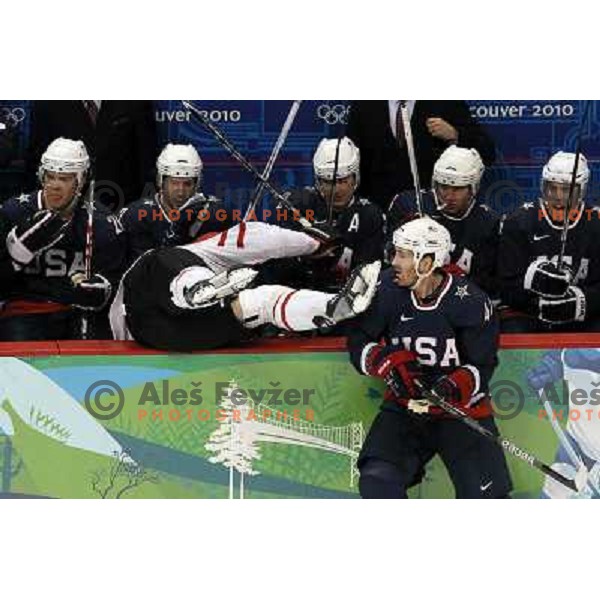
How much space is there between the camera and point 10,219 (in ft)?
27.6

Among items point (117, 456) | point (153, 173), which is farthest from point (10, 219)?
point (117, 456)

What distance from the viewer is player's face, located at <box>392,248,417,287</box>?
7418mm

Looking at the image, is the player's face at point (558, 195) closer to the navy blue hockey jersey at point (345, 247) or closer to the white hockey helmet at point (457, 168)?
the white hockey helmet at point (457, 168)

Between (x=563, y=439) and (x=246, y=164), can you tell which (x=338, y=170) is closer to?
(x=246, y=164)

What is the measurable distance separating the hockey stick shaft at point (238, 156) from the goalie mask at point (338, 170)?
150 mm

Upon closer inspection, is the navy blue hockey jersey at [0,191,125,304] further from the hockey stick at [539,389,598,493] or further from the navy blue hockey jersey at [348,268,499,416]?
the hockey stick at [539,389,598,493]

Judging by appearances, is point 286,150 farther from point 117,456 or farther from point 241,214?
point 117,456

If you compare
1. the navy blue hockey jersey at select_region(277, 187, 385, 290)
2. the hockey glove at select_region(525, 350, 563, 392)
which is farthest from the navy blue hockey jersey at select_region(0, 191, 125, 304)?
the hockey glove at select_region(525, 350, 563, 392)

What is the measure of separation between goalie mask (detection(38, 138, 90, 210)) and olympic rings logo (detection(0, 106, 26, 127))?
0.42 metres

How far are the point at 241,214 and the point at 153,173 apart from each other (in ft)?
1.22

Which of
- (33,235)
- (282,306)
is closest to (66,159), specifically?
(33,235)

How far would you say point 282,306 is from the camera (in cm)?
748

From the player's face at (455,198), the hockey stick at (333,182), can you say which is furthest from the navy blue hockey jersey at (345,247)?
the player's face at (455,198)
